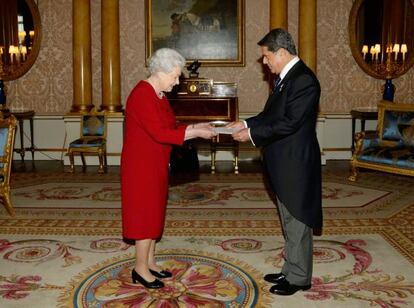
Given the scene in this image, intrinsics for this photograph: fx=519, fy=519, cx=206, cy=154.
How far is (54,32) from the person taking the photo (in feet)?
29.0

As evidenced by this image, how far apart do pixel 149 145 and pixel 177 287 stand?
3.24 ft

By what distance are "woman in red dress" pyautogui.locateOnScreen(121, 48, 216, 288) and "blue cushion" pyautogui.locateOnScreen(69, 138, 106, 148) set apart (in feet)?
15.4

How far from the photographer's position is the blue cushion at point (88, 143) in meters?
7.81

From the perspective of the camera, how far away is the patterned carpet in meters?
3.30

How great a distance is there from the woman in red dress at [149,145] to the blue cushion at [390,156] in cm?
385

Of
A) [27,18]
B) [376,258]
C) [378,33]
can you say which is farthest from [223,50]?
[376,258]

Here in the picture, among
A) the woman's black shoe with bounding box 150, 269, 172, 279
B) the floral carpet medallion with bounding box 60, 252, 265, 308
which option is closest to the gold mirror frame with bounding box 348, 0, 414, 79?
the floral carpet medallion with bounding box 60, 252, 265, 308

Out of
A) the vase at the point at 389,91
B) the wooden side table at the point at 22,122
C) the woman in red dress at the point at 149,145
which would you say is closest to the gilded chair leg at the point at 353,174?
the vase at the point at 389,91

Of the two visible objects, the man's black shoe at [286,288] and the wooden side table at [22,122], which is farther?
the wooden side table at [22,122]

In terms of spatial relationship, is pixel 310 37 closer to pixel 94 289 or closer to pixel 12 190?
pixel 12 190

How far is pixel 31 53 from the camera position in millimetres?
8812

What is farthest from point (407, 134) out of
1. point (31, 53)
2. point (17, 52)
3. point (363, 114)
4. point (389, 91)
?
point (17, 52)

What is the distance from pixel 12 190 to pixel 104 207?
162 centimetres

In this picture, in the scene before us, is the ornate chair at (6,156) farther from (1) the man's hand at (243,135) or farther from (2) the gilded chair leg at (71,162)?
(1) the man's hand at (243,135)
